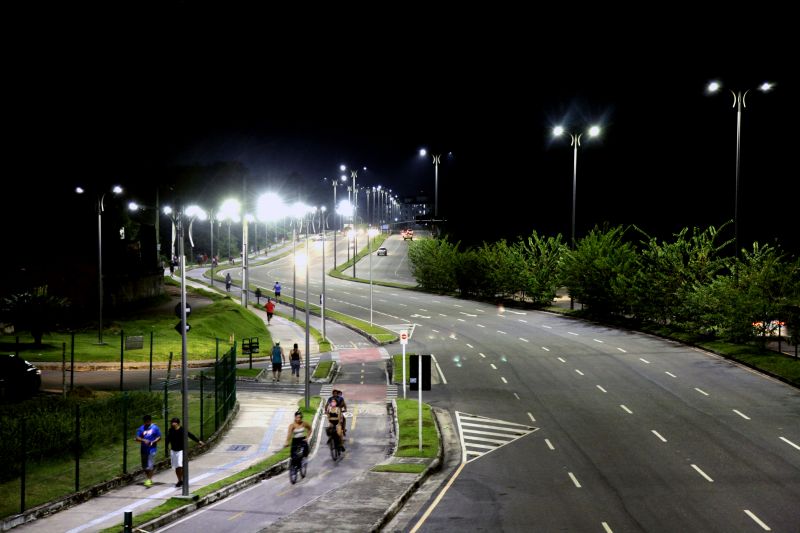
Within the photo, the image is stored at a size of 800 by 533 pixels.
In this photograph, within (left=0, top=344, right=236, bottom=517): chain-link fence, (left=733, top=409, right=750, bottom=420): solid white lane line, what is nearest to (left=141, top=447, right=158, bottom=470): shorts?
(left=0, top=344, right=236, bottom=517): chain-link fence

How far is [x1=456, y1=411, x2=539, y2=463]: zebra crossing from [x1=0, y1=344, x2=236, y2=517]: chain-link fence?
9108 millimetres

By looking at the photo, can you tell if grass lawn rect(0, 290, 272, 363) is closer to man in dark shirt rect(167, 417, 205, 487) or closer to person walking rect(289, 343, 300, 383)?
person walking rect(289, 343, 300, 383)

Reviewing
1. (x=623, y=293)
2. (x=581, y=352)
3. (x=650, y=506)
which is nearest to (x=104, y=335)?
(x=581, y=352)

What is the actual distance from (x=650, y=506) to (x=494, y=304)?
2330 inches

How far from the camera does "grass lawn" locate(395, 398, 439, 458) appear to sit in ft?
90.6

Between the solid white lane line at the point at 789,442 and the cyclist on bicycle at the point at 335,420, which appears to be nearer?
the cyclist on bicycle at the point at 335,420

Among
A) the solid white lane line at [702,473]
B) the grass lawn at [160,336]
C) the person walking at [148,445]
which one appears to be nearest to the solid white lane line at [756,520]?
the solid white lane line at [702,473]

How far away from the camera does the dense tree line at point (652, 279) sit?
147ft

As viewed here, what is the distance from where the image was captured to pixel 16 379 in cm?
3378

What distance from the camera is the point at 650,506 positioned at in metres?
20.9

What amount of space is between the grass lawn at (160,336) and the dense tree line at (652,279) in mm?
24474

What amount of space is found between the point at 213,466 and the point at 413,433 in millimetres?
7652

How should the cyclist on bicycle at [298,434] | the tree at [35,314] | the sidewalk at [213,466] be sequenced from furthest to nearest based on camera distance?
the tree at [35,314] → the cyclist on bicycle at [298,434] → the sidewalk at [213,466]

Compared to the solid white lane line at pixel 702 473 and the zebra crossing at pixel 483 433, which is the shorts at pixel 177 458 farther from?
the solid white lane line at pixel 702 473
